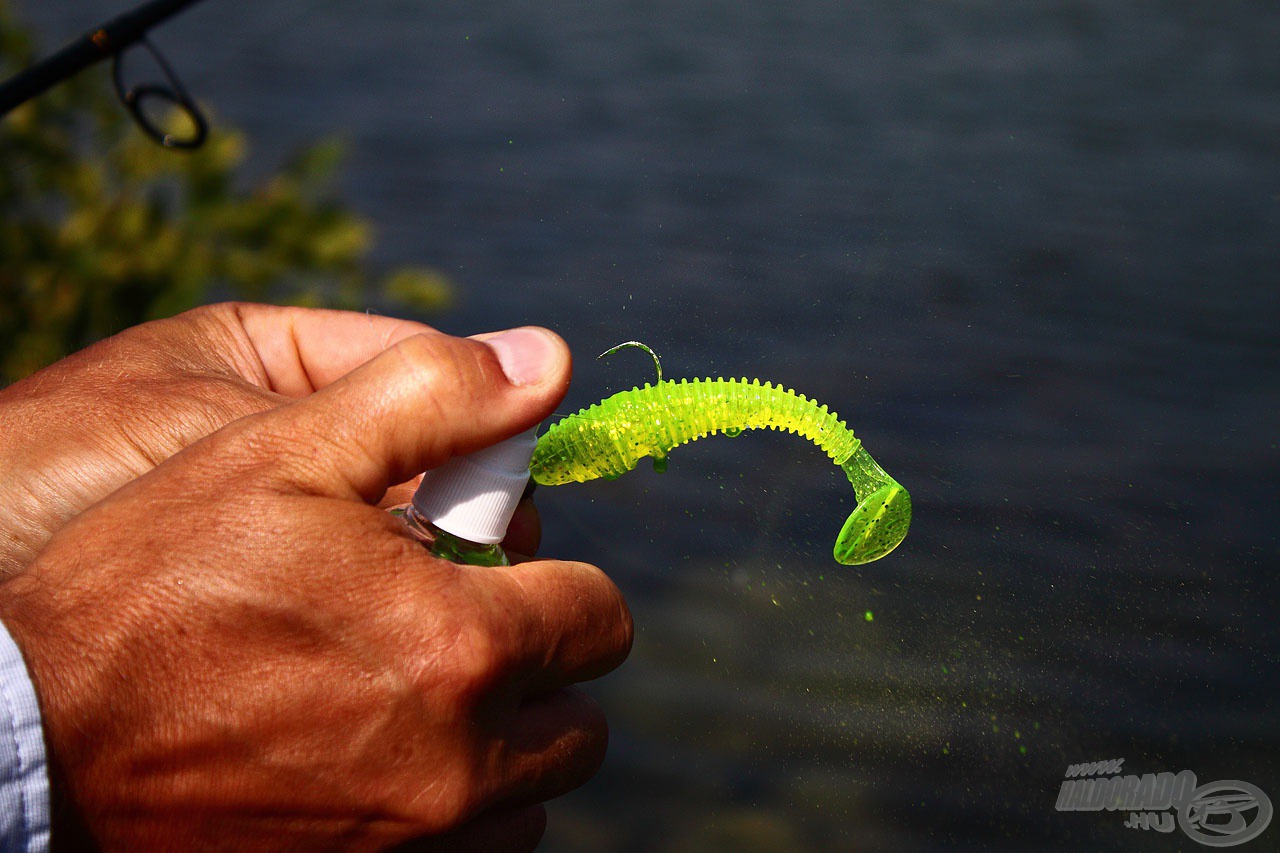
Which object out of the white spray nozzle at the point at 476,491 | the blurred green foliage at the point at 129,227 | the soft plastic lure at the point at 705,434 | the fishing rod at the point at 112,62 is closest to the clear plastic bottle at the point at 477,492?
the white spray nozzle at the point at 476,491

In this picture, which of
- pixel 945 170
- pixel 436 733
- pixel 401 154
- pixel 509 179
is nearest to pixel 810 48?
pixel 945 170

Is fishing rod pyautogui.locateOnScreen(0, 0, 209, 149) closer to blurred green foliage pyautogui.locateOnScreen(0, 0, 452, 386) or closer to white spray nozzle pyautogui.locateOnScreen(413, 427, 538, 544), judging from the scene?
blurred green foliage pyautogui.locateOnScreen(0, 0, 452, 386)

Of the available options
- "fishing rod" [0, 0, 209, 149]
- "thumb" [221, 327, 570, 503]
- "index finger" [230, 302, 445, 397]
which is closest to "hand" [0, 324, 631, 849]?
"thumb" [221, 327, 570, 503]

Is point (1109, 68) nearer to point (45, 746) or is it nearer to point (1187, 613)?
point (1187, 613)

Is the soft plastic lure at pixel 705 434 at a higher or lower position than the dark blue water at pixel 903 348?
higher

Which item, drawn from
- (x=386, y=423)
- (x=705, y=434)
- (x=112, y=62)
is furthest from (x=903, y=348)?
(x=112, y=62)

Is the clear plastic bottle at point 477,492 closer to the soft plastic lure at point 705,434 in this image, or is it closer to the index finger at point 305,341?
the soft plastic lure at point 705,434

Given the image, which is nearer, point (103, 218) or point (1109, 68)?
point (1109, 68)
